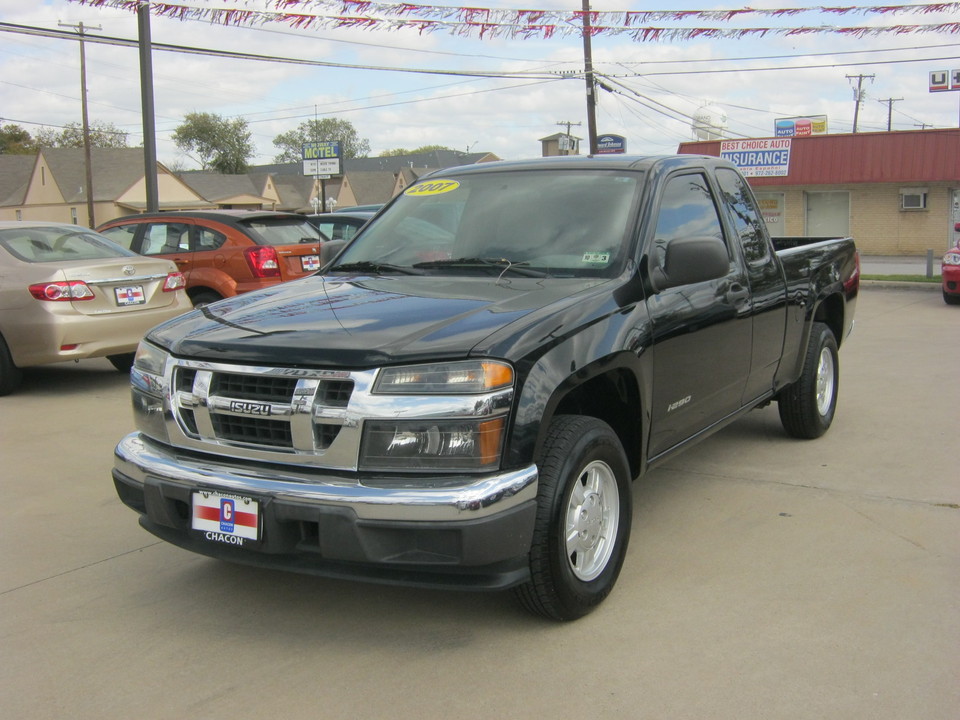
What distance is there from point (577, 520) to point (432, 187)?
86.0 inches

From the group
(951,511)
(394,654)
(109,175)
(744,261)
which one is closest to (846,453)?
(951,511)

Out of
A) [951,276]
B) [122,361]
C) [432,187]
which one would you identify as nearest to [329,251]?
[432,187]

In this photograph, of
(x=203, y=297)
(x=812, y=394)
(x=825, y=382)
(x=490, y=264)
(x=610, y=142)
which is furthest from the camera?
(x=610, y=142)

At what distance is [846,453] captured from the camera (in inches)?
239

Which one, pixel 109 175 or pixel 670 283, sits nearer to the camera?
pixel 670 283

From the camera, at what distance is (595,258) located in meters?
4.16

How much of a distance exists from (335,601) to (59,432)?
4.01m

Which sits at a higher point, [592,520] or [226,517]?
[226,517]

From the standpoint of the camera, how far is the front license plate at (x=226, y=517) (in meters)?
3.26

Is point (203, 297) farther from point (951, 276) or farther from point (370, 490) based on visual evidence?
point (951, 276)

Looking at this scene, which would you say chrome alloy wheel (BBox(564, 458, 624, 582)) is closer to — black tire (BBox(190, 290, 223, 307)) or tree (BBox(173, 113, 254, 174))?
black tire (BBox(190, 290, 223, 307))

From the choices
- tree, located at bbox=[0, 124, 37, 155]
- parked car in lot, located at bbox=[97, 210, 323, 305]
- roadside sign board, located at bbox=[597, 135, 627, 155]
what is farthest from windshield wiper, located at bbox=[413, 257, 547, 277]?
tree, located at bbox=[0, 124, 37, 155]

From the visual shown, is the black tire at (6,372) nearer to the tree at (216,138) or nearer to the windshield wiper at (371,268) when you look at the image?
the windshield wiper at (371,268)

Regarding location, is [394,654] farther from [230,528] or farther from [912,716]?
[912,716]
